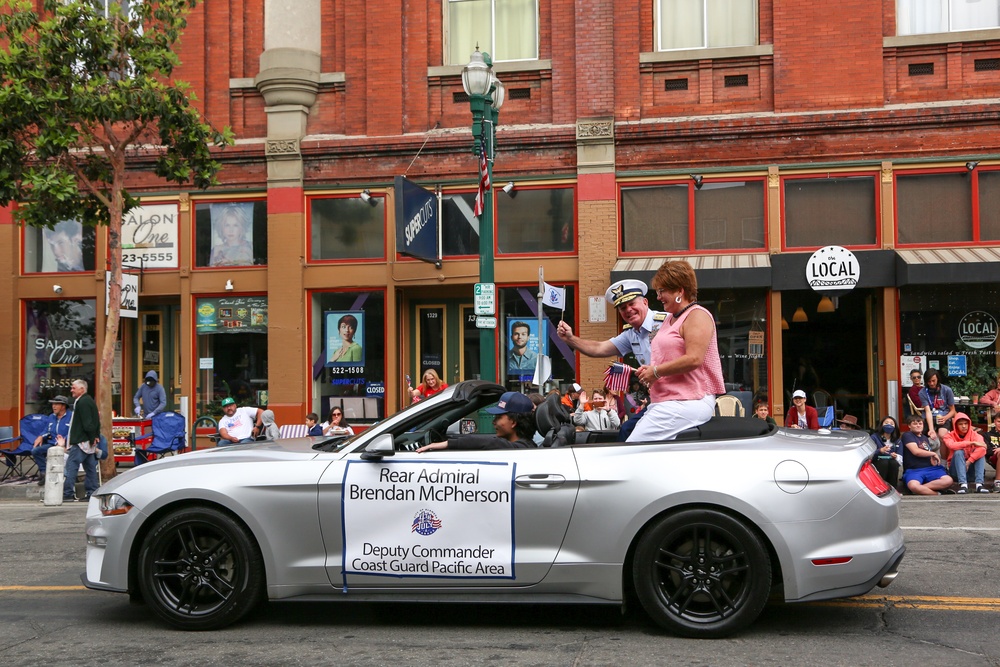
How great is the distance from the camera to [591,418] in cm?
1390

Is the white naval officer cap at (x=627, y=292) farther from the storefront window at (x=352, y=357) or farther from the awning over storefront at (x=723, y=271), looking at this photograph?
the storefront window at (x=352, y=357)

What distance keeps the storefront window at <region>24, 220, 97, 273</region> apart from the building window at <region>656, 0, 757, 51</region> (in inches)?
416

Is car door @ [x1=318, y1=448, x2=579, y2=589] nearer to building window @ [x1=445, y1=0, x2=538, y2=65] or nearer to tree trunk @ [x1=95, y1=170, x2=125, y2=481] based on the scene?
tree trunk @ [x1=95, y1=170, x2=125, y2=481]

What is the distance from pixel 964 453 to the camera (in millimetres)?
13234

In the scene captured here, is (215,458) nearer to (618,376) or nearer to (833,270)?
(618,376)

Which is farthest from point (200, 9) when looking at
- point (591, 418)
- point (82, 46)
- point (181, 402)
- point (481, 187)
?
point (591, 418)

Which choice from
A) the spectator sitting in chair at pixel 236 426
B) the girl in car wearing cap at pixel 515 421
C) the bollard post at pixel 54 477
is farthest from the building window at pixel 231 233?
the girl in car wearing cap at pixel 515 421

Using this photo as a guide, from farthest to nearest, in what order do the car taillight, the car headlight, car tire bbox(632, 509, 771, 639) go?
the car headlight < the car taillight < car tire bbox(632, 509, 771, 639)

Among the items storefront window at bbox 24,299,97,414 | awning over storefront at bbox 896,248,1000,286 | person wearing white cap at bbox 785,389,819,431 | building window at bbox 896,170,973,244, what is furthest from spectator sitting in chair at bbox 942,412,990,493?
storefront window at bbox 24,299,97,414

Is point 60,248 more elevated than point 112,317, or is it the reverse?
point 60,248

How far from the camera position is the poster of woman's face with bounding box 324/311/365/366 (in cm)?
1728

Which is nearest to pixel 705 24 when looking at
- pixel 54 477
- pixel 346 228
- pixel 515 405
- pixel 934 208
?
pixel 934 208

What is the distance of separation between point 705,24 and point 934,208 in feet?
15.4

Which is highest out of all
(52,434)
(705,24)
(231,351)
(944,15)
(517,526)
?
(705,24)
